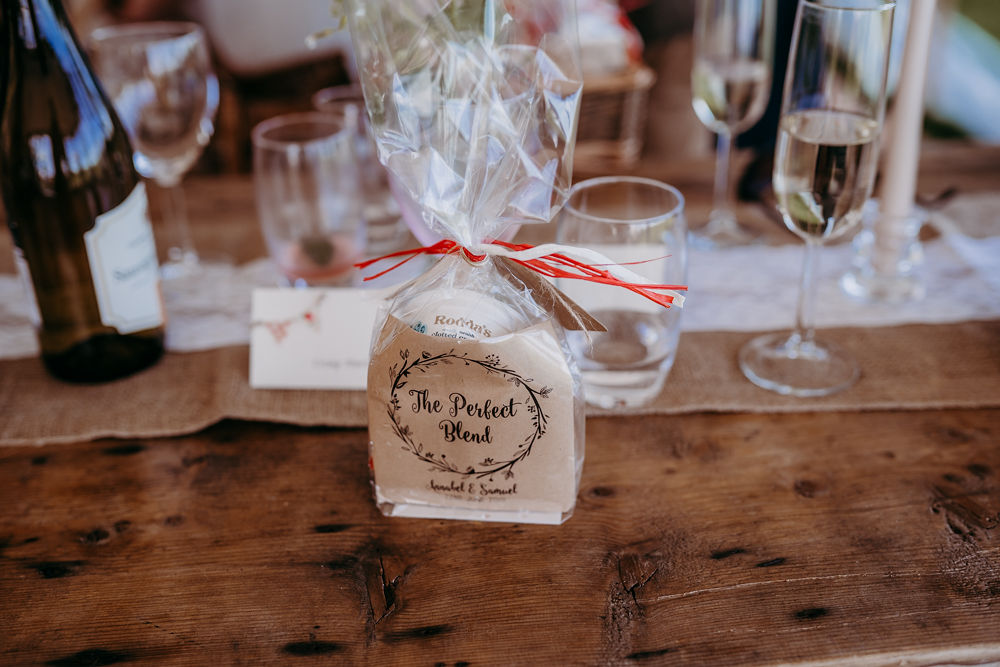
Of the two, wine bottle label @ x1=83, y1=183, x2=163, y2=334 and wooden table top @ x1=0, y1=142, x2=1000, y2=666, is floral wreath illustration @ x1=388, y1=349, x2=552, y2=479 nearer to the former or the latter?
wooden table top @ x1=0, y1=142, x2=1000, y2=666

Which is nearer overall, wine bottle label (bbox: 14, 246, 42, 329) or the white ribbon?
the white ribbon

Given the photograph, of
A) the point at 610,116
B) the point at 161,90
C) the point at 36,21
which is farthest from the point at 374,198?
the point at 610,116

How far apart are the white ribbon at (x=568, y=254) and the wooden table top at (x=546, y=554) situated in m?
0.16

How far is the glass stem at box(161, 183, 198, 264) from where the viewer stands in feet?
3.14

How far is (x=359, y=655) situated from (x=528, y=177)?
0.30m

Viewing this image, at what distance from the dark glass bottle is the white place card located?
0.11m

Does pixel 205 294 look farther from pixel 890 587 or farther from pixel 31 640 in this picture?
pixel 890 587

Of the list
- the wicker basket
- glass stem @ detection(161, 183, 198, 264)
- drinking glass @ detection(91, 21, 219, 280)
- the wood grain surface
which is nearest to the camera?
the wood grain surface

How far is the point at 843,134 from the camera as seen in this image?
0.64 meters

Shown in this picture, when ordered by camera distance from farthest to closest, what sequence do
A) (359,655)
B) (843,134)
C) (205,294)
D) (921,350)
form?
(205,294) → (921,350) → (843,134) → (359,655)

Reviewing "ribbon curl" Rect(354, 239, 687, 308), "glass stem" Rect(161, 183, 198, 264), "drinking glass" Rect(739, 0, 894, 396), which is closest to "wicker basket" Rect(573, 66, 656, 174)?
"glass stem" Rect(161, 183, 198, 264)

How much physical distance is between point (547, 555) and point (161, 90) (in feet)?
2.01

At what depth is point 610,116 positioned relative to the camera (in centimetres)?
→ 146

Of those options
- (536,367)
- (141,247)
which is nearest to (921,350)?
(536,367)
